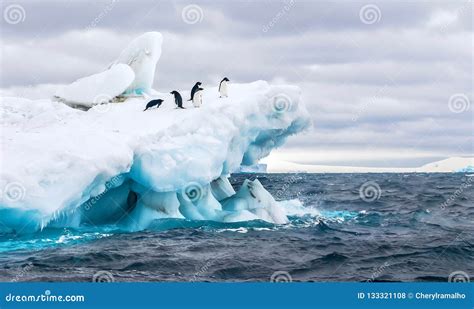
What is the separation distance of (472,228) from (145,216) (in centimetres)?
998

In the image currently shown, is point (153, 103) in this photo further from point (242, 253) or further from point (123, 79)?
point (242, 253)

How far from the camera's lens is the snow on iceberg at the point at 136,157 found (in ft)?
48.1

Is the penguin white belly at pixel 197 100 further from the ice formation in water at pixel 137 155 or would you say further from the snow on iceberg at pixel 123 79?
the snow on iceberg at pixel 123 79

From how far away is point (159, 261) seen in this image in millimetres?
13469

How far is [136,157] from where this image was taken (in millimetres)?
16750

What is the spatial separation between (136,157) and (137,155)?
0.18 ft

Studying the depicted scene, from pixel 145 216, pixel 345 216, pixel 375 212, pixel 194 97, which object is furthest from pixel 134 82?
pixel 375 212

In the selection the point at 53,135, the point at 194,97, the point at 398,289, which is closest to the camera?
the point at 398,289

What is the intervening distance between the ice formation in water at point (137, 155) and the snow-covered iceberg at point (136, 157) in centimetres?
3

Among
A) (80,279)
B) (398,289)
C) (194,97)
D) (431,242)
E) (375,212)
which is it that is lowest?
(398,289)

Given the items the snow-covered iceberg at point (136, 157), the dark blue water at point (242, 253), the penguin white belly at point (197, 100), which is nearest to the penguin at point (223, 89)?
the snow-covered iceberg at point (136, 157)

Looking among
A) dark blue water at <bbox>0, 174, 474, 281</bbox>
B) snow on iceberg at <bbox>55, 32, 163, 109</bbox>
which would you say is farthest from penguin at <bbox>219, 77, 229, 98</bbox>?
dark blue water at <bbox>0, 174, 474, 281</bbox>

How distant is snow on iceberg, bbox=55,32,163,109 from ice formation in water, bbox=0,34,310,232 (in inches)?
2.7

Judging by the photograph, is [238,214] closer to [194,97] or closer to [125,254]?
[194,97]
